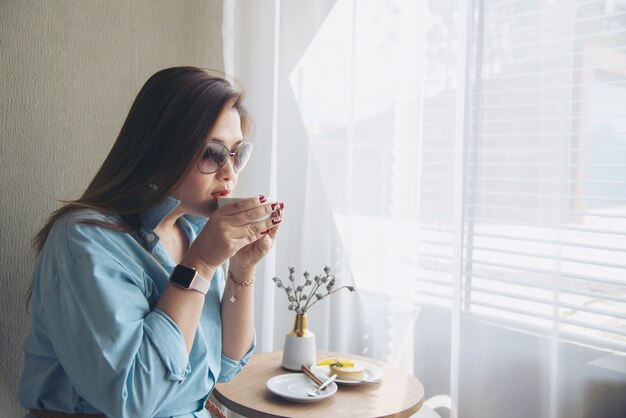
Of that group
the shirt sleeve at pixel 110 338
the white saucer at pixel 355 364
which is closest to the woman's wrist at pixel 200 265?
the shirt sleeve at pixel 110 338

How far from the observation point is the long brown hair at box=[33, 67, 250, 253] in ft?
3.73

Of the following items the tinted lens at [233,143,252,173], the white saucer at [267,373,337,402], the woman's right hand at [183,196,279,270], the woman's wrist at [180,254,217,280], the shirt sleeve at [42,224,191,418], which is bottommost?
the white saucer at [267,373,337,402]

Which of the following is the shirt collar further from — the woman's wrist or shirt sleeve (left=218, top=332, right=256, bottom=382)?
shirt sleeve (left=218, top=332, right=256, bottom=382)

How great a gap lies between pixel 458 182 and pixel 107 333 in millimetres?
1113

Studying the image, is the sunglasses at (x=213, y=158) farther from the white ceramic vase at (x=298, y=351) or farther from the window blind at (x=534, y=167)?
the window blind at (x=534, y=167)

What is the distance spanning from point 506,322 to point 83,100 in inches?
52.6

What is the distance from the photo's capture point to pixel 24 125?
142 centimetres

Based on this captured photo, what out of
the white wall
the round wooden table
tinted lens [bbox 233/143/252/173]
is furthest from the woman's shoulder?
the round wooden table

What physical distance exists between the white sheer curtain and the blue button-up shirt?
2.88ft

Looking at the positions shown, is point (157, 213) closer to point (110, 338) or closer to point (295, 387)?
point (110, 338)

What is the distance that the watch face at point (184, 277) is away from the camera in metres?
1.08

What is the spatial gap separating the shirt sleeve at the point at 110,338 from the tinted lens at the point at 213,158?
0.83ft

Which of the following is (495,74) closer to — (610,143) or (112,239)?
(610,143)

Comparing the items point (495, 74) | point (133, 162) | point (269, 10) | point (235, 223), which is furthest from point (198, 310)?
point (269, 10)
